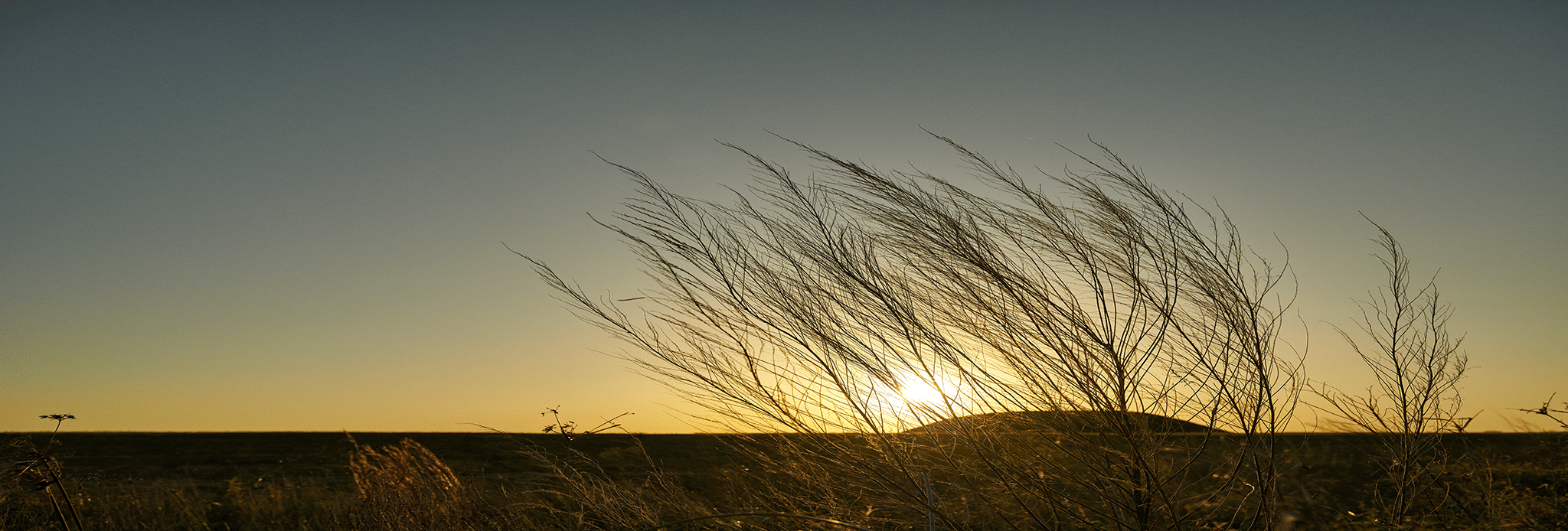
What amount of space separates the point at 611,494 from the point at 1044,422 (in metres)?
2.14

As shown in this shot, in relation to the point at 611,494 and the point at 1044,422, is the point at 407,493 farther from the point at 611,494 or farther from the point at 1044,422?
the point at 1044,422

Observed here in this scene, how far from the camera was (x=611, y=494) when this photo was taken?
143 inches

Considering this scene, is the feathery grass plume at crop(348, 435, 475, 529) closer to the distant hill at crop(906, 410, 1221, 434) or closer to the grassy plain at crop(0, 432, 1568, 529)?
the grassy plain at crop(0, 432, 1568, 529)

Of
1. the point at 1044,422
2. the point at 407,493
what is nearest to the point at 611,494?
the point at 1044,422

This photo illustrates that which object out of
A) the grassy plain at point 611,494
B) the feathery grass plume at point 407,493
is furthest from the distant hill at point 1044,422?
the feathery grass plume at point 407,493

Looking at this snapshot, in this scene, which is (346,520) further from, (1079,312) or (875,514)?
(1079,312)

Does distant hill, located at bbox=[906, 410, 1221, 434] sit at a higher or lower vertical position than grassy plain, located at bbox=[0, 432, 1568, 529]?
higher

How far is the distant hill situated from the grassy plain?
0.43 m

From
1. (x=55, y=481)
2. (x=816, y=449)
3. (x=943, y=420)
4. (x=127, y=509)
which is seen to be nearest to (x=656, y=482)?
(x=816, y=449)

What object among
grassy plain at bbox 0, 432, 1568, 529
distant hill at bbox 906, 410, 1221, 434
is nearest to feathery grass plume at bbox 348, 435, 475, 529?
grassy plain at bbox 0, 432, 1568, 529

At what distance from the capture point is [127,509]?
23.1 ft

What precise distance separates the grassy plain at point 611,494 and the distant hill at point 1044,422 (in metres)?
0.43

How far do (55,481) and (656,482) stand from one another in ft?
6.70

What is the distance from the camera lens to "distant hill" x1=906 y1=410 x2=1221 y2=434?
2611mm
